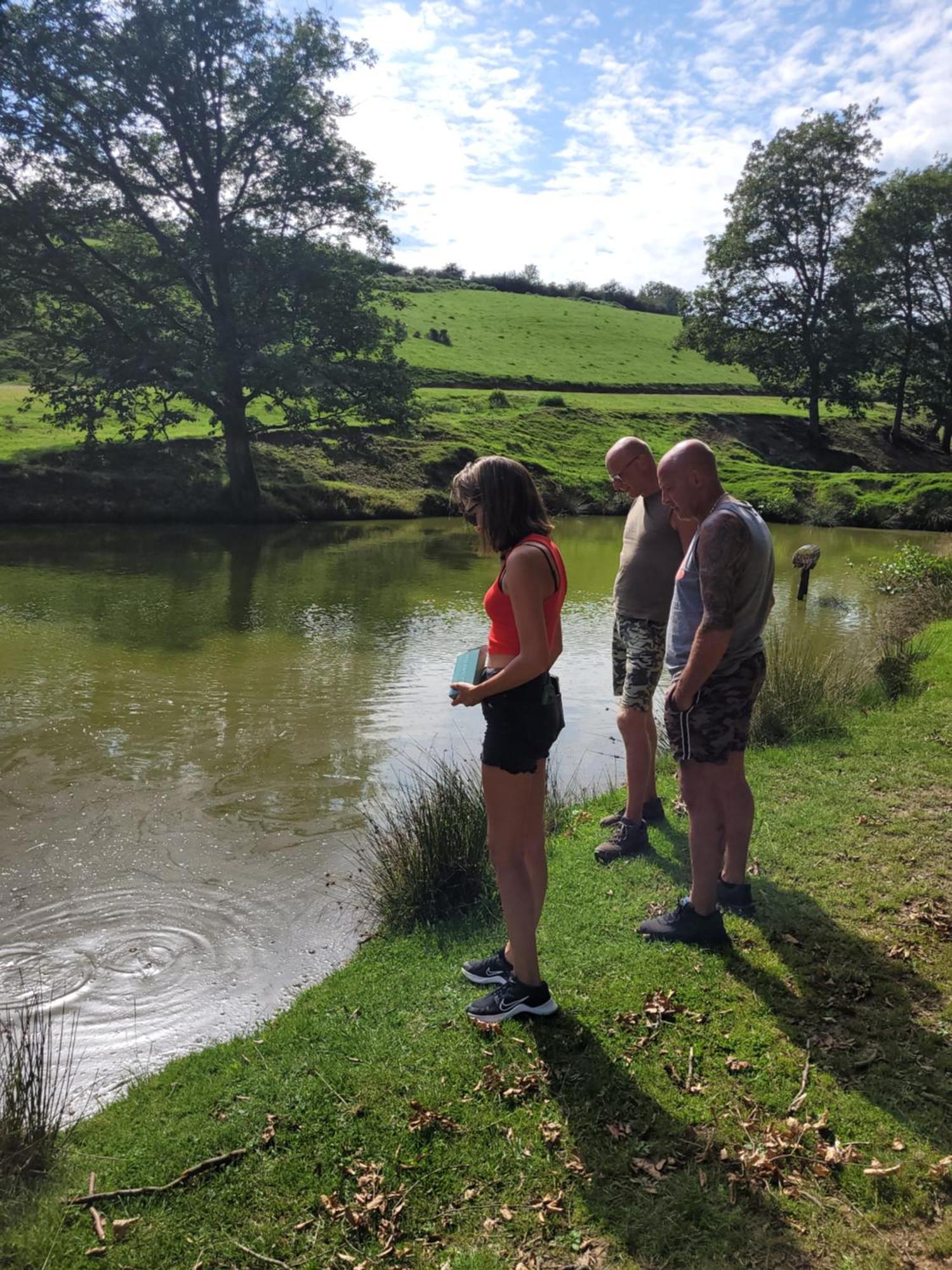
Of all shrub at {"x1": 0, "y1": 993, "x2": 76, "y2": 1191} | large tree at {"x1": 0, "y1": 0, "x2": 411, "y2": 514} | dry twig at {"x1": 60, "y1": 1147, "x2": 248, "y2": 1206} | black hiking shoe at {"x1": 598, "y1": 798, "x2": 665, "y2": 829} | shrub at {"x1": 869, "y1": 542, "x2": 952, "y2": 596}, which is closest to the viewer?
dry twig at {"x1": 60, "y1": 1147, "x2": 248, "y2": 1206}

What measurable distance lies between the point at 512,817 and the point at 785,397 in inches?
2207

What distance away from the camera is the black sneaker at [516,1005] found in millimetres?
3926

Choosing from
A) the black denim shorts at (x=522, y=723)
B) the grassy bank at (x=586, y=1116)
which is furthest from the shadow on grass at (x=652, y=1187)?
the black denim shorts at (x=522, y=723)

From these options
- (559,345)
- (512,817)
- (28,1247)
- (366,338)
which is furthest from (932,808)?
(559,345)

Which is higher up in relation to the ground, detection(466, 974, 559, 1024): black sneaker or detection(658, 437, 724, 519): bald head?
detection(658, 437, 724, 519): bald head

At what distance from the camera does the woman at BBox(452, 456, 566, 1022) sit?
11.5 ft

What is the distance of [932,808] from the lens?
247 inches

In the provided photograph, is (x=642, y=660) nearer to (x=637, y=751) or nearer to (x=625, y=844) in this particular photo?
(x=637, y=751)

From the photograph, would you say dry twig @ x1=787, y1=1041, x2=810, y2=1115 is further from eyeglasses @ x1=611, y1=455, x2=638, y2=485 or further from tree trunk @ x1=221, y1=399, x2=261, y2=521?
tree trunk @ x1=221, y1=399, x2=261, y2=521

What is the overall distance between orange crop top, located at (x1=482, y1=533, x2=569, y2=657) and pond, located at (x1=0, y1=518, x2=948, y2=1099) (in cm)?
260

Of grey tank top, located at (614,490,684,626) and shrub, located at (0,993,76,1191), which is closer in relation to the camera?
shrub, located at (0,993,76,1191)

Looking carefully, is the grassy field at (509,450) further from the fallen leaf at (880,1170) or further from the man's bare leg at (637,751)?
the fallen leaf at (880,1170)

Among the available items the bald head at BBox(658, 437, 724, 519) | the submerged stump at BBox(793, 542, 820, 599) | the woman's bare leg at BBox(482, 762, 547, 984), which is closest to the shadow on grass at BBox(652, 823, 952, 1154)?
the woman's bare leg at BBox(482, 762, 547, 984)

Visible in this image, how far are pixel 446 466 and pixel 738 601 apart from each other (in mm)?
33486
